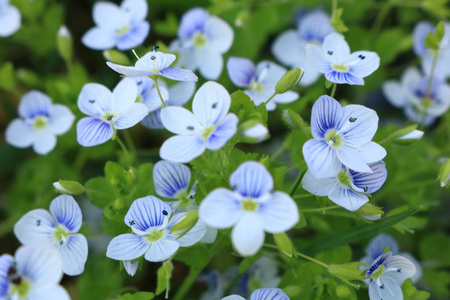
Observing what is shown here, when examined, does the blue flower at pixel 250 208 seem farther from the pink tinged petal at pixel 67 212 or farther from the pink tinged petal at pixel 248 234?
the pink tinged petal at pixel 67 212

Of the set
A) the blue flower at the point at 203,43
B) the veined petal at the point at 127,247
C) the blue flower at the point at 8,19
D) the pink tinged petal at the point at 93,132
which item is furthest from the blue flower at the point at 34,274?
the blue flower at the point at 8,19

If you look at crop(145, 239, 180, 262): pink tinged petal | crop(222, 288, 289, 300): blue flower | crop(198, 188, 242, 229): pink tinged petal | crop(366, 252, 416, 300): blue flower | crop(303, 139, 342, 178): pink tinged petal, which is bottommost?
crop(366, 252, 416, 300): blue flower

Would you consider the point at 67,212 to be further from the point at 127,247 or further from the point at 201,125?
the point at 201,125

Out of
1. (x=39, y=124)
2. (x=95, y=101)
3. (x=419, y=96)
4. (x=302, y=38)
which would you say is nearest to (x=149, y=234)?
(x=95, y=101)

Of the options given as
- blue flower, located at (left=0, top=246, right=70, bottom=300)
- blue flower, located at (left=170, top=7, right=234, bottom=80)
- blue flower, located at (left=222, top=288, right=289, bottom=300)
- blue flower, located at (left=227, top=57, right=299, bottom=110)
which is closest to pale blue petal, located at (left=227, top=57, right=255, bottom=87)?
blue flower, located at (left=227, top=57, right=299, bottom=110)

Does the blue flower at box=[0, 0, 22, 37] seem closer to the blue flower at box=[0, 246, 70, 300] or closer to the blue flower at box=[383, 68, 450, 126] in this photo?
the blue flower at box=[0, 246, 70, 300]

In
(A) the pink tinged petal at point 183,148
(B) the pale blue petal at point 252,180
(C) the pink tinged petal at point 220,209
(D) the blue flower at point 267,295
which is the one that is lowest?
(D) the blue flower at point 267,295

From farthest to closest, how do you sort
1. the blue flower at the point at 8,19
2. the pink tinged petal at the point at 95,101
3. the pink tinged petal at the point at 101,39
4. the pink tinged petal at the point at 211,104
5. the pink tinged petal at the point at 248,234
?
the blue flower at the point at 8,19, the pink tinged petal at the point at 101,39, the pink tinged petal at the point at 95,101, the pink tinged petal at the point at 211,104, the pink tinged petal at the point at 248,234
